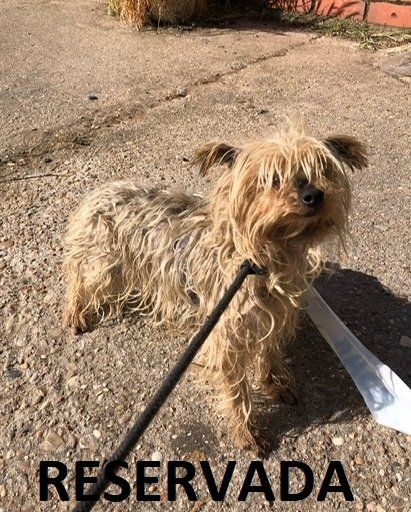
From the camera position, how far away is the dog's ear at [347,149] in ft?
7.88

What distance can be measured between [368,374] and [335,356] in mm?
279

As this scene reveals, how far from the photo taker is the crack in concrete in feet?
16.5

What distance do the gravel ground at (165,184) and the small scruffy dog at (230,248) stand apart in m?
0.21

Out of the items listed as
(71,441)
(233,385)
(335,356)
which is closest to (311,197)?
(233,385)

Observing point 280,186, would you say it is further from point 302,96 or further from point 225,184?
point 302,96

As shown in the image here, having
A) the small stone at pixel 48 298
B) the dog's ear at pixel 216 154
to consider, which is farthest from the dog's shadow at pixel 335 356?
the small stone at pixel 48 298

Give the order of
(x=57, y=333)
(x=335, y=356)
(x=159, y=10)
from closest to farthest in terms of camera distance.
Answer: (x=335, y=356), (x=57, y=333), (x=159, y=10)

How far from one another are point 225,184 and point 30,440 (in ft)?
5.27

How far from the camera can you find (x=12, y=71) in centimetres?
663

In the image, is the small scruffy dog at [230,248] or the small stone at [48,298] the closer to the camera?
the small scruffy dog at [230,248]

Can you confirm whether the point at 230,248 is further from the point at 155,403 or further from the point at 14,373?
the point at 14,373

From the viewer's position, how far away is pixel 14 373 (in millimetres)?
3133

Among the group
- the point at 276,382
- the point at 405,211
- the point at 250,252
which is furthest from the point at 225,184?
the point at 405,211

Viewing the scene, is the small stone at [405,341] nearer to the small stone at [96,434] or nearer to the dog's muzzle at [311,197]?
the dog's muzzle at [311,197]
